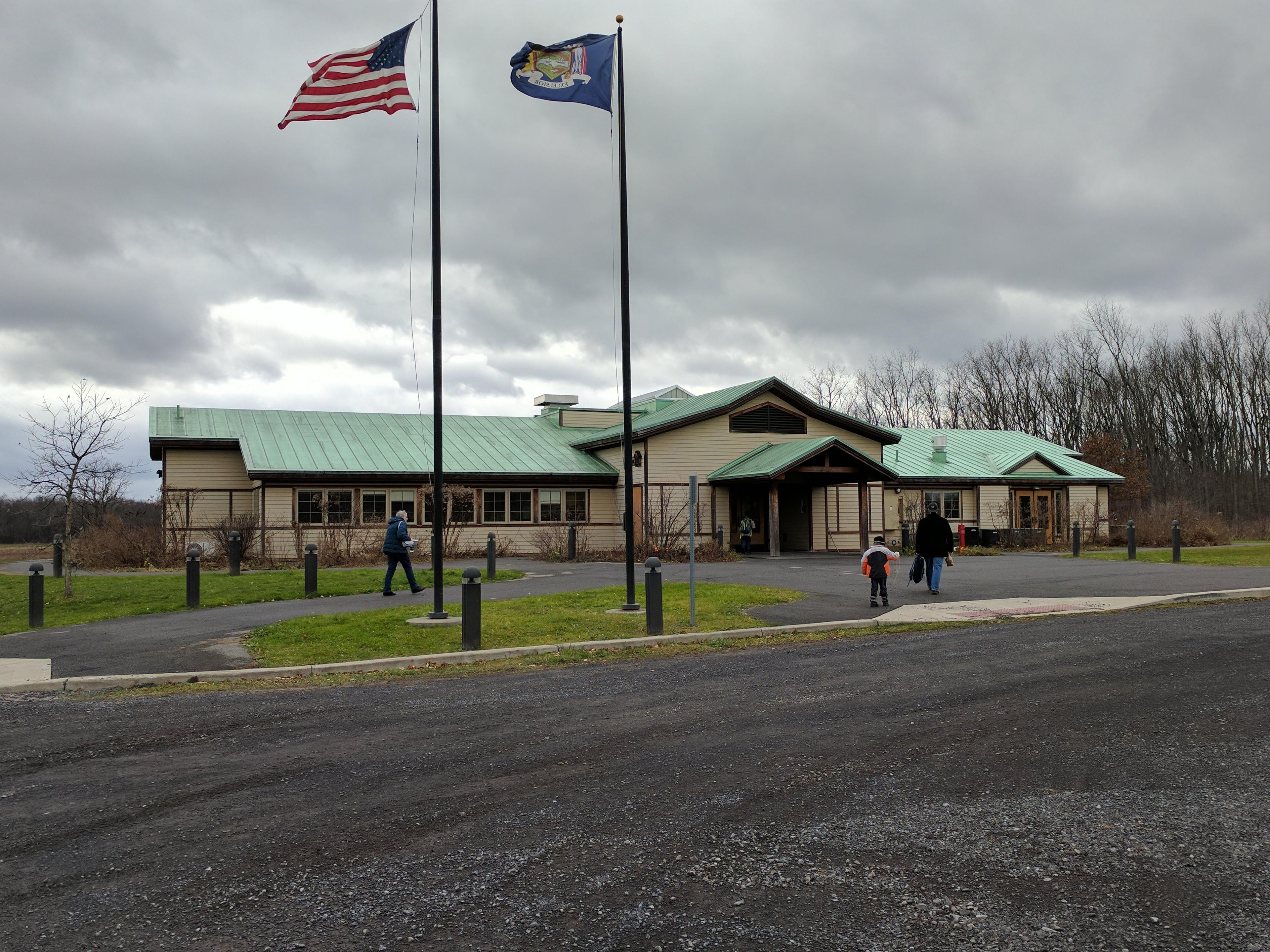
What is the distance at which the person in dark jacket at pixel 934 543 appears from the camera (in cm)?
1683

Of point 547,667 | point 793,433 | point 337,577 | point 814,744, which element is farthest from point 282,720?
point 793,433

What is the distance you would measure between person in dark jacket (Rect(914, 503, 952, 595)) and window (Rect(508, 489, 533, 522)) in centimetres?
1830

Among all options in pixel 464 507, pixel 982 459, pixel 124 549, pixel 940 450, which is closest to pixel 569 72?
pixel 124 549

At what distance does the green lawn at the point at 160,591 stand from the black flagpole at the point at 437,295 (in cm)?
277

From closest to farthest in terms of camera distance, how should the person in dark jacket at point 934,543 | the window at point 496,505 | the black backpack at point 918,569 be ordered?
the person in dark jacket at point 934,543
the black backpack at point 918,569
the window at point 496,505

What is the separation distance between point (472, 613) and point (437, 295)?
4.53 m

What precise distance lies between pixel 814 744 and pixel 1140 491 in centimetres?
5138

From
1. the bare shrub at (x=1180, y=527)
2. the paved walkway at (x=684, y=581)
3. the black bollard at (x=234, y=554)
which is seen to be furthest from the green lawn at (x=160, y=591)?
the bare shrub at (x=1180, y=527)

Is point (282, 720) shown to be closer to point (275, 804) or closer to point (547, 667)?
point (275, 804)

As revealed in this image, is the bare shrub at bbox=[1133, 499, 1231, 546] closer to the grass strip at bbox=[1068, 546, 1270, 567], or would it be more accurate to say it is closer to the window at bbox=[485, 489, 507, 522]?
the grass strip at bbox=[1068, 546, 1270, 567]

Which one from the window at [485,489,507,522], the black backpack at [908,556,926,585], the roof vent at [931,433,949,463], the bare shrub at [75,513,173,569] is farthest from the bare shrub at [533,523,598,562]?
the roof vent at [931,433,949,463]

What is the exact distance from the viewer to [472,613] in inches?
438

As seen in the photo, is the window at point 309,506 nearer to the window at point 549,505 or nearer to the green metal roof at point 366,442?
the green metal roof at point 366,442

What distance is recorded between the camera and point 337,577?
819 inches
